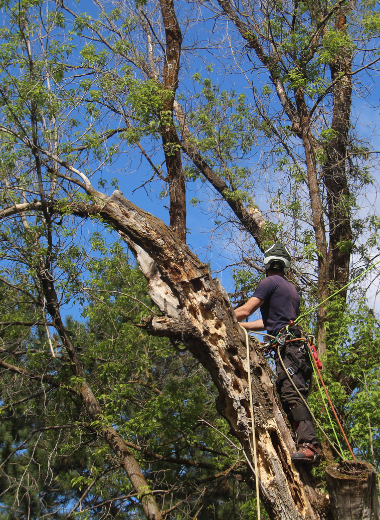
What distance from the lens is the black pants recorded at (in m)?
3.52

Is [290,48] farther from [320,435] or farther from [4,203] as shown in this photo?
[320,435]

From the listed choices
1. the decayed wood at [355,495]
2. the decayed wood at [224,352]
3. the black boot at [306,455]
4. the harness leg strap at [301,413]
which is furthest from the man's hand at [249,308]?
the decayed wood at [355,495]

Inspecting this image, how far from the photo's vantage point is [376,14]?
7.58 meters

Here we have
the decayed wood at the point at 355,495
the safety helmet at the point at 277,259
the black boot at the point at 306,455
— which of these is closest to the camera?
the decayed wood at the point at 355,495

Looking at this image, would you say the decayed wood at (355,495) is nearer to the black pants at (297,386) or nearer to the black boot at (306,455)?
the black boot at (306,455)

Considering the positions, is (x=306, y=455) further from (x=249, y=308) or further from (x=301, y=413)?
(x=249, y=308)

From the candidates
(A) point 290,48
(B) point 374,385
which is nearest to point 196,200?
(A) point 290,48

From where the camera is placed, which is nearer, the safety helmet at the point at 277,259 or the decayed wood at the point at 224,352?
the decayed wood at the point at 224,352

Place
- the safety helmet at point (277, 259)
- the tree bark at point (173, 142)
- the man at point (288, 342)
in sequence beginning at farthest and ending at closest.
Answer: the tree bark at point (173, 142) < the safety helmet at point (277, 259) < the man at point (288, 342)

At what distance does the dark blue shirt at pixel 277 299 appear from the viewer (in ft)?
13.1

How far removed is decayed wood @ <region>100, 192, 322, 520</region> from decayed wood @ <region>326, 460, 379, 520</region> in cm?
49

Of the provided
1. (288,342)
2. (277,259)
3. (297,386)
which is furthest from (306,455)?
(277,259)

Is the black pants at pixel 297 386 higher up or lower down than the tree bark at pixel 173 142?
lower down

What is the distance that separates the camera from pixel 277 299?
4.02 m
